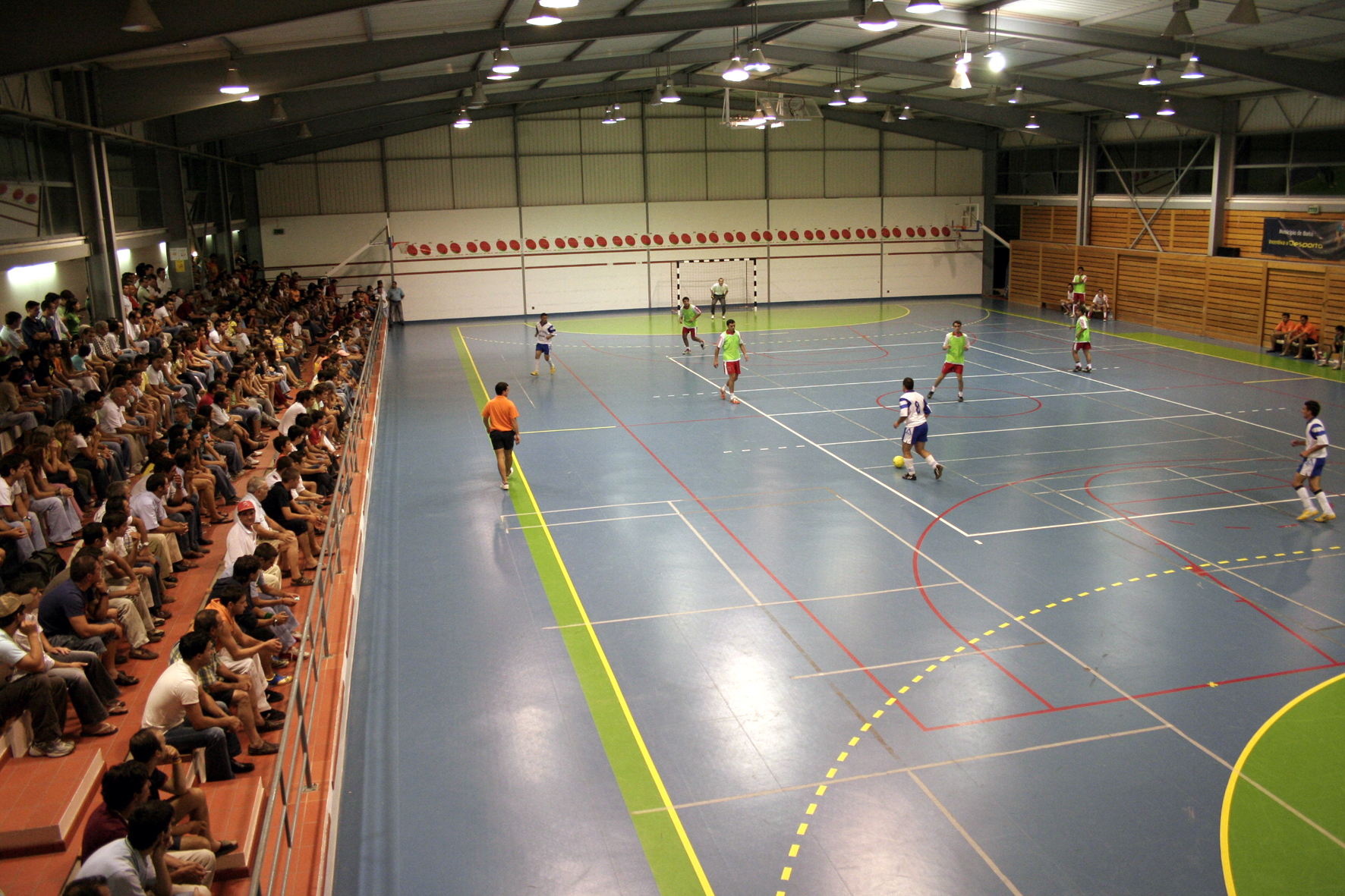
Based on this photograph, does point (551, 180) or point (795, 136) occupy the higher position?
point (795, 136)

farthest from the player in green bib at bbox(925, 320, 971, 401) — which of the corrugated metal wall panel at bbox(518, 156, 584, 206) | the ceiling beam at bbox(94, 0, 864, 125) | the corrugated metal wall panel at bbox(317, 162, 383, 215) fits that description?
the corrugated metal wall panel at bbox(317, 162, 383, 215)

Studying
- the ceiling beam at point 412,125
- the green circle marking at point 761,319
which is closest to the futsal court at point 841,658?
the green circle marking at point 761,319

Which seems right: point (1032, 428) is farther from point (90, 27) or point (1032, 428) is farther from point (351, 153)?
point (351, 153)

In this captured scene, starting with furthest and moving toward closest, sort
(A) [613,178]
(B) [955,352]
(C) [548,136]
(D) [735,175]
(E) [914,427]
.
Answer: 1. (D) [735,175]
2. (A) [613,178]
3. (C) [548,136]
4. (B) [955,352]
5. (E) [914,427]

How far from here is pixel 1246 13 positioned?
14961 millimetres

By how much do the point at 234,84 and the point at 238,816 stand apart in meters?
13.3

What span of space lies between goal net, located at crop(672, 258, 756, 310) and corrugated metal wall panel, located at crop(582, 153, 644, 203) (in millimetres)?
3822

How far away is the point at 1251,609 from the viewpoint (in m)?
11.7

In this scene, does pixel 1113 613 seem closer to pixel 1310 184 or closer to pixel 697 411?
pixel 697 411

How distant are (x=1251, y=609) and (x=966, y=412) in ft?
36.2

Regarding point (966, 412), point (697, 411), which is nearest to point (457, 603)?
point (697, 411)

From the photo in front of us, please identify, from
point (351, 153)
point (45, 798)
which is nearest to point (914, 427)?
point (45, 798)

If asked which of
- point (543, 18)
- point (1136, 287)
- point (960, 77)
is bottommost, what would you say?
point (1136, 287)

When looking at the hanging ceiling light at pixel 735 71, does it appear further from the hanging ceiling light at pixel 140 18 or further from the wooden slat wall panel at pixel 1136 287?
the wooden slat wall panel at pixel 1136 287
